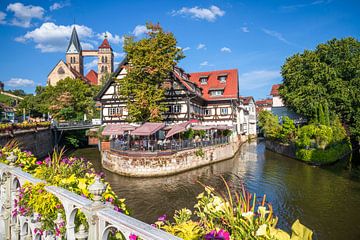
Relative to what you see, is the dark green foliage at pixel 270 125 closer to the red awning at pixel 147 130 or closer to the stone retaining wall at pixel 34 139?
the red awning at pixel 147 130

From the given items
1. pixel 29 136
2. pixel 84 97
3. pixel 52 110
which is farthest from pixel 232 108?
pixel 52 110

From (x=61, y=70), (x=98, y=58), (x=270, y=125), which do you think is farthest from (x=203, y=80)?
(x=98, y=58)

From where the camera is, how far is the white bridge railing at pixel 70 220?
205cm

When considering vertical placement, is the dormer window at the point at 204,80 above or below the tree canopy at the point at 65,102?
above

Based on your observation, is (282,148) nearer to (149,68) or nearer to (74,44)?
(149,68)

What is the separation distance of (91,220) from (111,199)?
3.07 feet

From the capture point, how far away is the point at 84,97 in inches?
1971

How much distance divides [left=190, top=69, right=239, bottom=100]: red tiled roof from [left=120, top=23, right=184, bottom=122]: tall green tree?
13.0 m

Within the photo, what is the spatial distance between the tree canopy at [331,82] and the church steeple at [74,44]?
88394 millimetres

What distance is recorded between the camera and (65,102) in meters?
46.7

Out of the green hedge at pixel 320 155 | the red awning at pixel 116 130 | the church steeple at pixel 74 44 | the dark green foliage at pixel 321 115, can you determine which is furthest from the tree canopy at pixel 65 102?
the church steeple at pixel 74 44

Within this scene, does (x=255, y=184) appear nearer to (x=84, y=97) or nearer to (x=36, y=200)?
(x=36, y=200)

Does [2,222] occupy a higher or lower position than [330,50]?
lower

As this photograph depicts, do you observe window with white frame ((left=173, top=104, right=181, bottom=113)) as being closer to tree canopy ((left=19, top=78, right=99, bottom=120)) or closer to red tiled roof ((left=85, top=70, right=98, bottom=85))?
tree canopy ((left=19, top=78, right=99, bottom=120))
